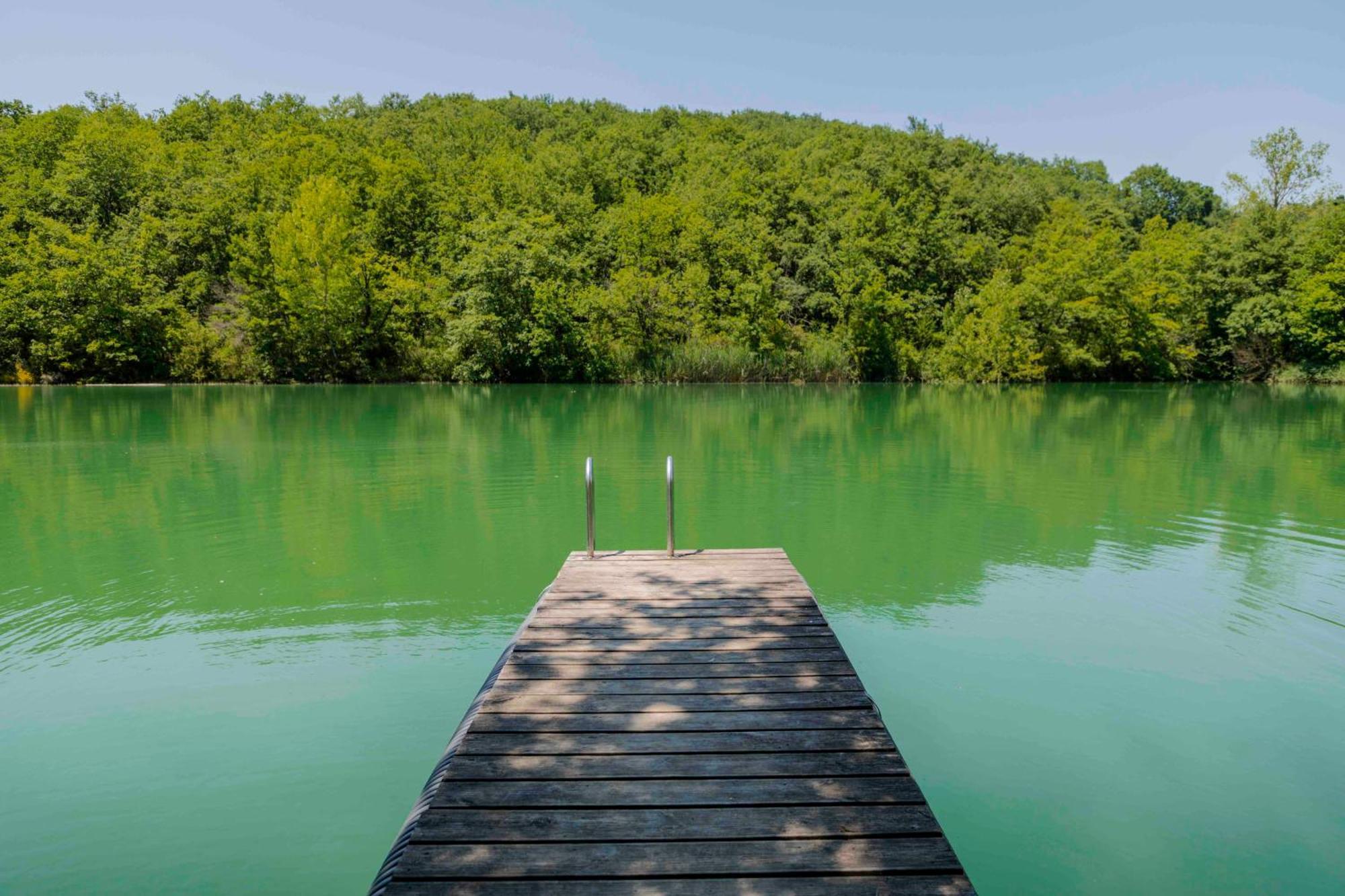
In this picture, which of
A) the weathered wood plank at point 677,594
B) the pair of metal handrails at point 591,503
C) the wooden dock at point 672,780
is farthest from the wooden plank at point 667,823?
the pair of metal handrails at point 591,503

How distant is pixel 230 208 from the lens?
154ft

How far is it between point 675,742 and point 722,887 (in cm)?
103

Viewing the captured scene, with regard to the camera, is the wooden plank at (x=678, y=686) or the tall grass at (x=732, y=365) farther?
the tall grass at (x=732, y=365)

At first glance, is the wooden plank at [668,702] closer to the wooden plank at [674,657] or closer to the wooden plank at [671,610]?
the wooden plank at [674,657]

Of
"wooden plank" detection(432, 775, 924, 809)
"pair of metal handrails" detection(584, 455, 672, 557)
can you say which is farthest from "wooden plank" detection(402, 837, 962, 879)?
"pair of metal handrails" detection(584, 455, 672, 557)

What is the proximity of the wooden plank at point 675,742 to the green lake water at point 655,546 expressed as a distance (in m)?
0.92

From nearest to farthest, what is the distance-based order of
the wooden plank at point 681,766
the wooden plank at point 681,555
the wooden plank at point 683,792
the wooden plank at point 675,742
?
1. the wooden plank at point 683,792
2. the wooden plank at point 681,766
3. the wooden plank at point 675,742
4. the wooden plank at point 681,555

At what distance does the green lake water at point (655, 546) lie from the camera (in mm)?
4125

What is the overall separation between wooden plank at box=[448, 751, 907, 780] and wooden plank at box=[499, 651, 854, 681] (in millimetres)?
972

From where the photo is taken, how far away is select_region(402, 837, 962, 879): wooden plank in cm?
265

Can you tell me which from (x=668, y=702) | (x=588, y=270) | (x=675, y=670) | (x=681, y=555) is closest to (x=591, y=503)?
(x=681, y=555)

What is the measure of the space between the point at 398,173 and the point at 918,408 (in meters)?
36.0

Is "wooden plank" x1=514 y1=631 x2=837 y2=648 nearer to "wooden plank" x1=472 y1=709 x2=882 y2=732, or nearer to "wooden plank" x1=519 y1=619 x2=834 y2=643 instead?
"wooden plank" x1=519 y1=619 x2=834 y2=643

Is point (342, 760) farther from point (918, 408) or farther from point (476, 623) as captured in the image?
point (918, 408)
